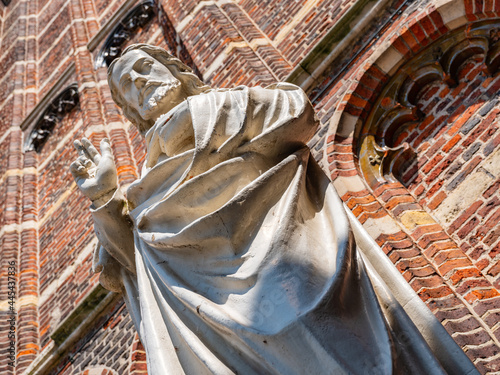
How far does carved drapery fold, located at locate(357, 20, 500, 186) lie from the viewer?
5.27 metres

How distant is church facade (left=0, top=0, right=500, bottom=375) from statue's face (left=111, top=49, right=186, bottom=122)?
59.7 inches

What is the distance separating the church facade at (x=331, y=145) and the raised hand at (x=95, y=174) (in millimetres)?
1741

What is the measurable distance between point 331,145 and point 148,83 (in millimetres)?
1776

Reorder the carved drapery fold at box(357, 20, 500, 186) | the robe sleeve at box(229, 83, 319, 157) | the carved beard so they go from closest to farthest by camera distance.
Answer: the robe sleeve at box(229, 83, 319, 157), the carved beard, the carved drapery fold at box(357, 20, 500, 186)

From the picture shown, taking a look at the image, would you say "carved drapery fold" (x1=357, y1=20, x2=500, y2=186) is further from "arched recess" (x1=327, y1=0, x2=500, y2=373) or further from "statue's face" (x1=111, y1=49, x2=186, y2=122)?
"statue's face" (x1=111, y1=49, x2=186, y2=122)

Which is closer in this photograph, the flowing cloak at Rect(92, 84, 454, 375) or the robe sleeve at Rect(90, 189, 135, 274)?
the flowing cloak at Rect(92, 84, 454, 375)

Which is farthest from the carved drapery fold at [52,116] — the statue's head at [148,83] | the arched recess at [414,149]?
the statue's head at [148,83]

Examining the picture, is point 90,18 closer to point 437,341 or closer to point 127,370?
point 127,370

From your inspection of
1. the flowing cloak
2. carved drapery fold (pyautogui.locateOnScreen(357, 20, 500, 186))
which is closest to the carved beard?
the flowing cloak

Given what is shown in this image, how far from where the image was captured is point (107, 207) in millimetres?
4000

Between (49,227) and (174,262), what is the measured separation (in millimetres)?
5691

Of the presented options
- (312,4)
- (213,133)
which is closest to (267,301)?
(213,133)

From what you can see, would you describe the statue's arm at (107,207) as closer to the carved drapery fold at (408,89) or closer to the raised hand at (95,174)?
the raised hand at (95,174)

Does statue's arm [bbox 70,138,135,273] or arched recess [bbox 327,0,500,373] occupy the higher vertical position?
arched recess [bbox 327,0,500,373]
